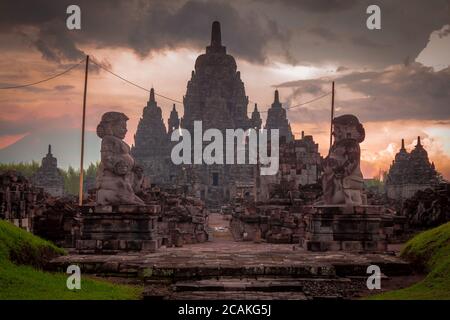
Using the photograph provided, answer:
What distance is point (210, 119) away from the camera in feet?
220

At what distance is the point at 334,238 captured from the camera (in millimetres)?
10758

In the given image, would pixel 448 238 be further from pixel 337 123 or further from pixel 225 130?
pixel 225 130

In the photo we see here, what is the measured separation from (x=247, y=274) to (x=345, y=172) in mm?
3978

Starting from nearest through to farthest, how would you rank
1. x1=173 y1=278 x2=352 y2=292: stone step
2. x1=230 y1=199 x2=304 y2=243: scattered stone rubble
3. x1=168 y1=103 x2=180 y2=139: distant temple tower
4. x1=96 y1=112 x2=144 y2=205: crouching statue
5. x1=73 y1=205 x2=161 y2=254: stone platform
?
1. x1=173 y1=278 x2=352 y2=292: stone step
2. x1=73 y1=205 x2=161 y2=254: stone platform
3. x1=96 y1=112 x2=144 y2=205: crouching statue
4. x1=230 y1=199 x2=304 y2=243: scattered stone rubble
5. x1=168 y1=103 x2=180 y2=139: distant temple tower

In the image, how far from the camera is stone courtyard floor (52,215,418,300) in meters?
7.16

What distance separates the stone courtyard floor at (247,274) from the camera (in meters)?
7.16

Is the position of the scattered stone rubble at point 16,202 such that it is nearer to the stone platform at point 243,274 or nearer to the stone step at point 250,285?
the stone platform at point 243,274

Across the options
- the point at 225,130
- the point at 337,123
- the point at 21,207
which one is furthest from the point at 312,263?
the point at 225,130

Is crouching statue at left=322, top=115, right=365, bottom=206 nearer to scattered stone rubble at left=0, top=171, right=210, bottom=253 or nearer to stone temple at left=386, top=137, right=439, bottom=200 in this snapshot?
scattered stone rubble at left=0, top=171, right=210, bottom=253

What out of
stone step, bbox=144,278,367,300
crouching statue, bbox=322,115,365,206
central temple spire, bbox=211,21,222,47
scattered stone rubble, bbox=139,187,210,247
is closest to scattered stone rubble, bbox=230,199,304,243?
scattered stone rubble, bbox=139,187,210,247

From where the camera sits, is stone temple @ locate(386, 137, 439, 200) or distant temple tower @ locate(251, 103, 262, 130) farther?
distant temple tower @ locate(251, 103, 262, 130)

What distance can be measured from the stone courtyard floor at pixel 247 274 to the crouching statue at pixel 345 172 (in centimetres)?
200

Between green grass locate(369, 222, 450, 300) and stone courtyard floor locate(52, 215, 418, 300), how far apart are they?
12.5 inches

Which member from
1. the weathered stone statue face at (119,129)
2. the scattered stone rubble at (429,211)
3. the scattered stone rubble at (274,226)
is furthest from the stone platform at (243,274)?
the scattered stone rubble at (429,211)
